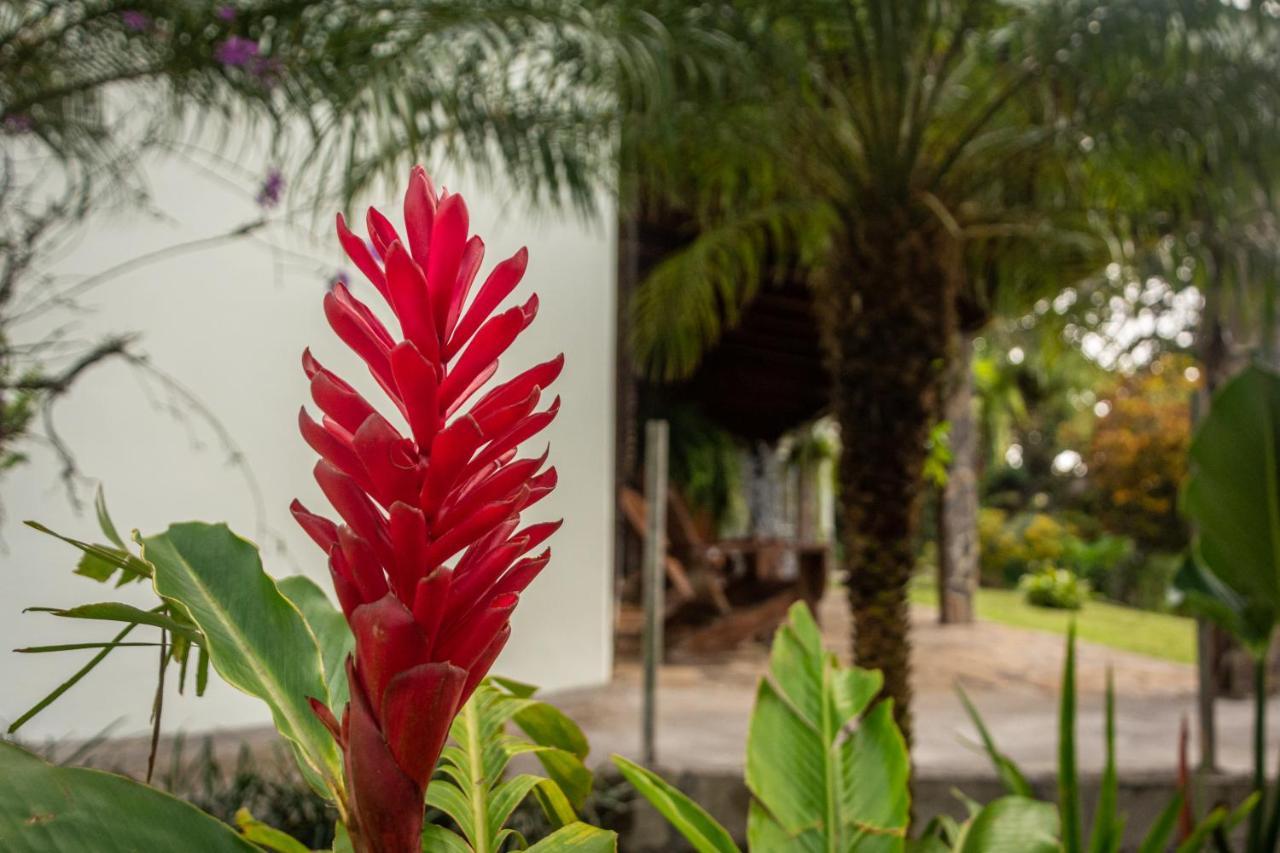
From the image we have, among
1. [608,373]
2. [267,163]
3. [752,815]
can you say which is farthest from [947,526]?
[752,815]

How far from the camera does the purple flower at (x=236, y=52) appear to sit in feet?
11.0

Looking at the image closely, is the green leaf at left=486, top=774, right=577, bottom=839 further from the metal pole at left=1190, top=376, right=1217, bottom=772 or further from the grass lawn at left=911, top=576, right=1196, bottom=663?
the grass lawn at left=911, top=576, right=1196, bottom=663

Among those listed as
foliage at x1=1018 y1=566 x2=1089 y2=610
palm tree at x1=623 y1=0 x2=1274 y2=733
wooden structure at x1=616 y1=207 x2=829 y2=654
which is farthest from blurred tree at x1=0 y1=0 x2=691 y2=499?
foliage at x1=1018 y1=566 x2=1089 y2=610

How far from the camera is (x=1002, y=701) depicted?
6496 mm

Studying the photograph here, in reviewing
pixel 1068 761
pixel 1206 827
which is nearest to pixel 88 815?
pixel 1068 761

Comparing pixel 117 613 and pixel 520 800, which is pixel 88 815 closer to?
pixel 117 613

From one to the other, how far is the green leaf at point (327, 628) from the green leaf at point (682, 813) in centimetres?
22

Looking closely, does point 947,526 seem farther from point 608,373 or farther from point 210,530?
point 210,530

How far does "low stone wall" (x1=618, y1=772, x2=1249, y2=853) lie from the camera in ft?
13.3

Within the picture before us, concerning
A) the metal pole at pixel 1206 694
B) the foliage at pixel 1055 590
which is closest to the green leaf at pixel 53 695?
the metal pole at pixel 1206 694

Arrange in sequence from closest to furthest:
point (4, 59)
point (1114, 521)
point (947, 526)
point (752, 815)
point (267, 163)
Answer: point (752, 815) < point (4, 59) < point (267, 163) < point (947, 526) < point (1114, 521)

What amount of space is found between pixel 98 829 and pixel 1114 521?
58.7 feet

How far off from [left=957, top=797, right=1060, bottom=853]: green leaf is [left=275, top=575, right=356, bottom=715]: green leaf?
2.01ft

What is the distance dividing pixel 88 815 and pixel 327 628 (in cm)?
37
